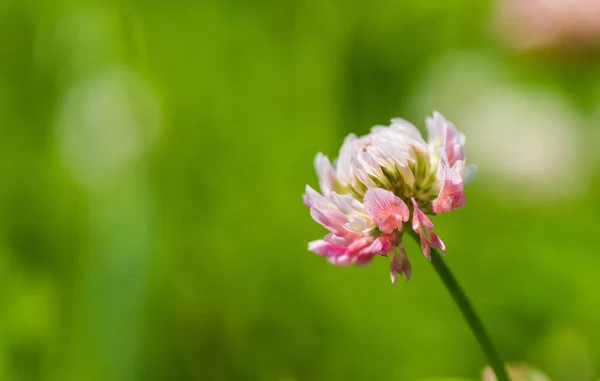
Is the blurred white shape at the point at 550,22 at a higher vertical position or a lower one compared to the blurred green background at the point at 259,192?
higher

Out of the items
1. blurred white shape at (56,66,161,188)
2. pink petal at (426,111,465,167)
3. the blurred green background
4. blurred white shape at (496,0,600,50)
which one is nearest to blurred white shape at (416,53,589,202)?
the blurred green background

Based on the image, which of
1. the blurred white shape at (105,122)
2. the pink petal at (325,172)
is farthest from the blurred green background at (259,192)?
the pink petal at (325,172)

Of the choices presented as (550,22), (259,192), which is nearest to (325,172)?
(259,192)

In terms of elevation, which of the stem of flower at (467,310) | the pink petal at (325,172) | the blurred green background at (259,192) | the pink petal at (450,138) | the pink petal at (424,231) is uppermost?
the pink petal at (450,138)

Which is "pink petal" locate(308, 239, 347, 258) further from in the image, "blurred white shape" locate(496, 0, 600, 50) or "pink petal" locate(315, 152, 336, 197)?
"blurred white shape" locate(496, 0, 600, 50)

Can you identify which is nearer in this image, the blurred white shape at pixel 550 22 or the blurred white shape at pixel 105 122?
the blurred white shape at pixel 105 122

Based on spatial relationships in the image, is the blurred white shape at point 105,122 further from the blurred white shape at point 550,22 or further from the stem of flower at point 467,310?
the stem of flower at point 467,310

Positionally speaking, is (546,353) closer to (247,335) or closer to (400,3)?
(247,335)

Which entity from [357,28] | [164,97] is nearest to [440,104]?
[357,28]

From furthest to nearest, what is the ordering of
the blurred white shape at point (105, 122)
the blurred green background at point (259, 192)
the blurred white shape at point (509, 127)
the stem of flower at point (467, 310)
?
1. the blurred white shape at point (509, 127)
2. the blurred white shape at point (105, 122)
3. the blurred green background at point (259, 192)
4. the stem of flower at point (467, 310)
